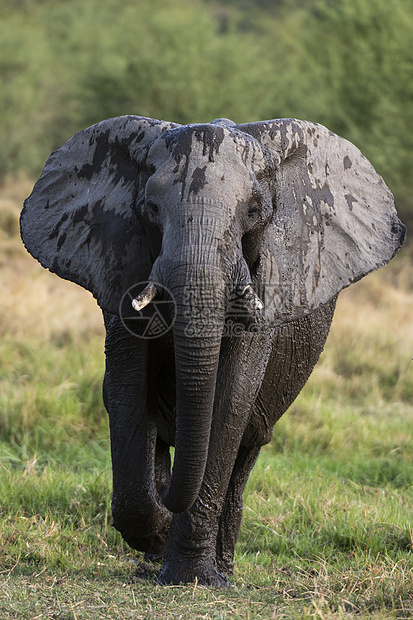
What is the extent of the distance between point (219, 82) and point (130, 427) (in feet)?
67.6

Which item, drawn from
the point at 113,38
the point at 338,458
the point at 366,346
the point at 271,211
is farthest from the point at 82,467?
the point at 113,38

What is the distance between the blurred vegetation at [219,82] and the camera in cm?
1762

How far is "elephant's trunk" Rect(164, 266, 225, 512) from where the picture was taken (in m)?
2.91

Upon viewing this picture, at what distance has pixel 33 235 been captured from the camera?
386 centimetres

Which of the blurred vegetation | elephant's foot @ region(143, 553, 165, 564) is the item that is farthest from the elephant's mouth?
the blurred vegetation

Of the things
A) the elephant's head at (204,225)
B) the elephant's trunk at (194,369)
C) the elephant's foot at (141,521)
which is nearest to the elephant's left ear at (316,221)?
the elephant's head at (204,225)

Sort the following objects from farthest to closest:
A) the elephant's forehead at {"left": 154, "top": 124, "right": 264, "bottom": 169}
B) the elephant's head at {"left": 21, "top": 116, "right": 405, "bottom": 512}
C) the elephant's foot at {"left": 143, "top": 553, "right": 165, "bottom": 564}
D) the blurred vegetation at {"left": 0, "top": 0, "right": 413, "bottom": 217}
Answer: the blurred vegetation at {"left": 0, "top": 0, "right": 413, "bottom": 217} → the elephant's foot at {"left": 143, "top": 553, "right": 165, "bottom": 564} → the elephant's forehead at {"left": 154, "top": 124, "right": 264, "bottom": 169} → the elephant's head at {"left": 21, "top": 116, "right": 405, "bottom": 512}

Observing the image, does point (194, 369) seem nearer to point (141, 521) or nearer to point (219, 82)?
point (141, 521)

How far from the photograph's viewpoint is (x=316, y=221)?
3629mm

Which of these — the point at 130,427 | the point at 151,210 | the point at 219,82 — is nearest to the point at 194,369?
the point at 151,210

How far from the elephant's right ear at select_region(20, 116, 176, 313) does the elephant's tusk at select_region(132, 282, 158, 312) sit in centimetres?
41

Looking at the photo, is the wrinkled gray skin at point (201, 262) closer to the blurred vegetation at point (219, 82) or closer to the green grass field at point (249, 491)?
the green grass field at point (249, 491)

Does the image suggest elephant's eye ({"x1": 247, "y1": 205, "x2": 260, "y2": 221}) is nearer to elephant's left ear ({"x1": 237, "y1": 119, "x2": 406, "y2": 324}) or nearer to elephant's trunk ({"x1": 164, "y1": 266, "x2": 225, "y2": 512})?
elephant's left ear ({"x1": 237, "y1": 119, "x2": 406, "y2": 324})

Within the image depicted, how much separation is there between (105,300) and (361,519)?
6.75 ft
